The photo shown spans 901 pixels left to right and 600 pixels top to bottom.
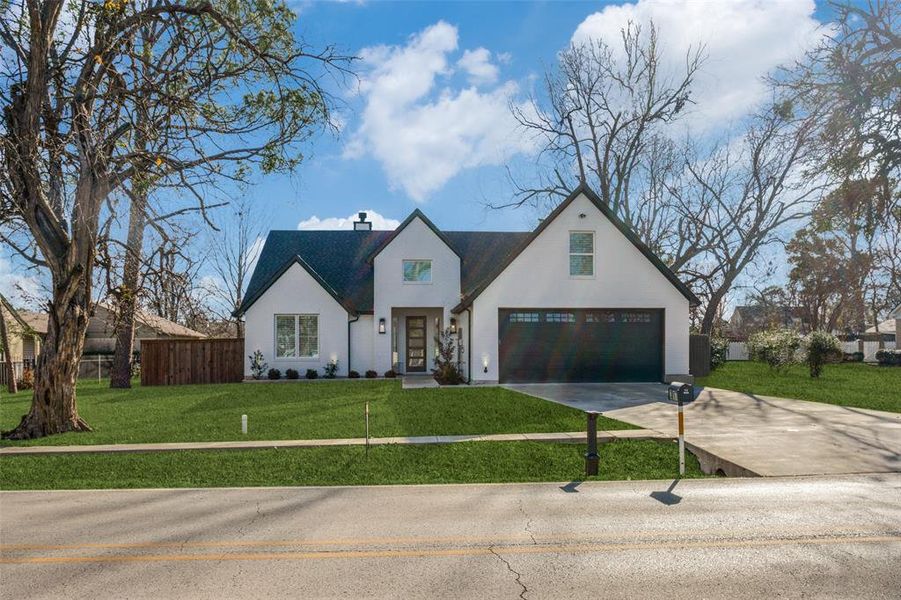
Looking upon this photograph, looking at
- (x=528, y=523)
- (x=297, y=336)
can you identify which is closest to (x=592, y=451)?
(x=528, y=523)

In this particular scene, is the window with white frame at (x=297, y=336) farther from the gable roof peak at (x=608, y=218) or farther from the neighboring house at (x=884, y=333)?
the neighboring house at (x=884, y=333)

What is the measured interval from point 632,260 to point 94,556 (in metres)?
17.9

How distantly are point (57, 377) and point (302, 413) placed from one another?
16.3 feet

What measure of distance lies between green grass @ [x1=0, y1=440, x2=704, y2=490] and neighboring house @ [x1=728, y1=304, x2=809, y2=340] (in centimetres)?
4197

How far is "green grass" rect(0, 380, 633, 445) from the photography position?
35.6 feet

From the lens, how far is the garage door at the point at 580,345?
19.4 metres

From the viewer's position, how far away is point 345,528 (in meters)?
5.83

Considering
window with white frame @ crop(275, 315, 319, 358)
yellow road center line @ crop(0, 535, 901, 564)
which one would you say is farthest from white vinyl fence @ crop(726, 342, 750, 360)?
yellow road center line @ crop(0, 535, 901, 564)

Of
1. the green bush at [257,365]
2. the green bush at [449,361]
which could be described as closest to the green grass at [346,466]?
the green bush at [449,361]

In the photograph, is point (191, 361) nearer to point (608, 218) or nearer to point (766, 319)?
point (608, 218)

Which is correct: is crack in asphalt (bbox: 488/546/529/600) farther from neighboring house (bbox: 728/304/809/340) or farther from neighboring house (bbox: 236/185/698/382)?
neighboring house (bbox: 728/304/809/340)

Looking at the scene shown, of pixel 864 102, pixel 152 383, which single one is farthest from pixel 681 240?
pixel 152 383

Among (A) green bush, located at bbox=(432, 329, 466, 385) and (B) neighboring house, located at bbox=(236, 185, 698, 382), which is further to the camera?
(A) green bush, located at bbox=(432, 329, 466, 385)

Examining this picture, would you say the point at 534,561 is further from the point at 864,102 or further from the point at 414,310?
the point at 414,310
